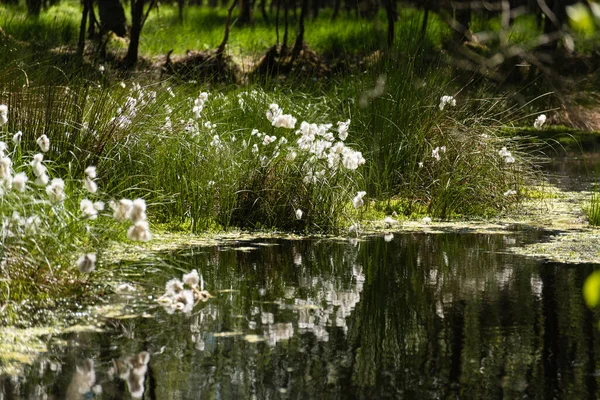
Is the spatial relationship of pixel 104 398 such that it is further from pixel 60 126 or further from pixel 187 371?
pixel 60 126

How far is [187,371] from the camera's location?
298 cm

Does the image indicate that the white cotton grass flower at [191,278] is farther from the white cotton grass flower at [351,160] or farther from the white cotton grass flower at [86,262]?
the white cotton grass flower at [351,160]

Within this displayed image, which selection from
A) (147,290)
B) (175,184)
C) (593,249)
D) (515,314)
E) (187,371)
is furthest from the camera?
(175,184)

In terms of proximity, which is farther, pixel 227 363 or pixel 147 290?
pixel 147 290

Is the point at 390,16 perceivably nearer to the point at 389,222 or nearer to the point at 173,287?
the point at 389,222

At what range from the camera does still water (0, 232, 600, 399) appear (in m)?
2.87

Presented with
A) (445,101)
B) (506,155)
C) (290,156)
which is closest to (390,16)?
(445,101)

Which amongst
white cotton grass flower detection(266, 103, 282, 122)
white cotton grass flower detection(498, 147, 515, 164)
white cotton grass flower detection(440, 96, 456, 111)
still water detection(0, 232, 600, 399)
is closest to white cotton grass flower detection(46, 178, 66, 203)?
still water detection(0, 232, 600, 399)

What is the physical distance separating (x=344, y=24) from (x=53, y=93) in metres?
15.1

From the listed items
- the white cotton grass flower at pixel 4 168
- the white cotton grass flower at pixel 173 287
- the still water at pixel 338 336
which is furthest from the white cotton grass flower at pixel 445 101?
the white cotton grass flower at pixel 4 168

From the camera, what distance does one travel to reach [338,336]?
342cm

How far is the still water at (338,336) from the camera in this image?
287 cm

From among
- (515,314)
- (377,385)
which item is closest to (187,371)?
(377,385)

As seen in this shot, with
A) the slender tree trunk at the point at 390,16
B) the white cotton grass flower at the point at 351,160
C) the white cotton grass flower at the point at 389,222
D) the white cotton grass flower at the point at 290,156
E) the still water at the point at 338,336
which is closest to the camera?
the still water at the point at 338,336
